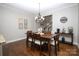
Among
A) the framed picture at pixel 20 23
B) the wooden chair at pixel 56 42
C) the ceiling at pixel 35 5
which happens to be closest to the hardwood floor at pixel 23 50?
the wooden chair at pixel 56 42

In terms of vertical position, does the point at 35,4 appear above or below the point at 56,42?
above

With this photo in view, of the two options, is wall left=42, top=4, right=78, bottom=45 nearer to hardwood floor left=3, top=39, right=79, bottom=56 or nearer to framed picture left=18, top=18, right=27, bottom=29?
hardwood floor left=3, top=39, right=79, bottom=56

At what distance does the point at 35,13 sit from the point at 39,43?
0.59m

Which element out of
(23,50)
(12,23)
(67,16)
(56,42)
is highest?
(67,16)

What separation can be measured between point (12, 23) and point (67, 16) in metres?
1.02

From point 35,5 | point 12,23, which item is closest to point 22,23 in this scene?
point 12,23

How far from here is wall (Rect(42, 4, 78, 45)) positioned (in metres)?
1.39

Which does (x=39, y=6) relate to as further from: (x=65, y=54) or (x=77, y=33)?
(x=65, y=54)

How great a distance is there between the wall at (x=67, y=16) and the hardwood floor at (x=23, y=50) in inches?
7.2

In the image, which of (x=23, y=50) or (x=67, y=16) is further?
(x=23, y=50)

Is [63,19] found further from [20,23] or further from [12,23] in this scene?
[12,23]

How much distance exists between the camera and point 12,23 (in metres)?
1.43

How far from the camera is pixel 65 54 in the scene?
1.39m

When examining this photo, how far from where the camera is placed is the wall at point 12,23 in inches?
53.7
